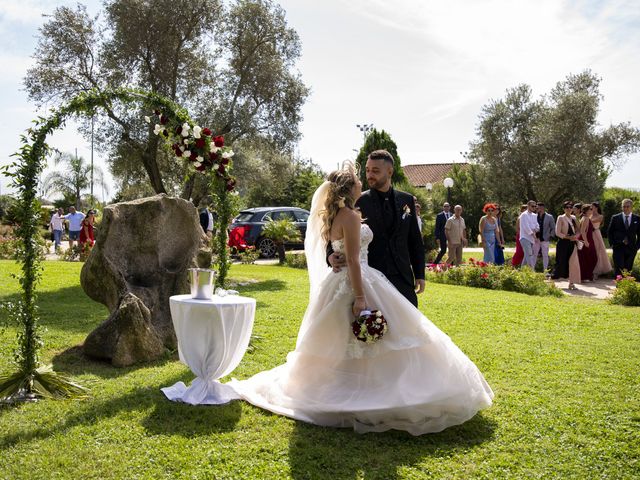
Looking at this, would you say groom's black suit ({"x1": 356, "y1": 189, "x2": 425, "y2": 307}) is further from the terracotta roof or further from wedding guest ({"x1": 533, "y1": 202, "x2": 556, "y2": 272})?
the terracotta roof

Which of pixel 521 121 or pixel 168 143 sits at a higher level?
pixel 521 121

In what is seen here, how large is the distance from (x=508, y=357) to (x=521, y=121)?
27.8 m

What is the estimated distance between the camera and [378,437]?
4.56m

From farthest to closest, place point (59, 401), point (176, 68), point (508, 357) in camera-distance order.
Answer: point (176, 68) < point (508, 357) < point (59, 401)

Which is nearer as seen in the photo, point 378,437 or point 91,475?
point 91,475

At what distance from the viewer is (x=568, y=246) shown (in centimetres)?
1548

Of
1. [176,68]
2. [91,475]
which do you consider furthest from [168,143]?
[176,68]

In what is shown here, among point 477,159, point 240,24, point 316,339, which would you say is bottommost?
point 316,339

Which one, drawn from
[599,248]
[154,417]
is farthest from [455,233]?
[154,417]

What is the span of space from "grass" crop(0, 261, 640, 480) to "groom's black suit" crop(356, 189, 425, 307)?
4.39 ft

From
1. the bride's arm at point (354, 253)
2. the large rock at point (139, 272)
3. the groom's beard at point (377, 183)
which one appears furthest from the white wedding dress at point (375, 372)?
the large rock at point (139, 272)

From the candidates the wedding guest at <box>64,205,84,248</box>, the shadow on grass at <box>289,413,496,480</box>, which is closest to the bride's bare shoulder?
the shadow on grass at <box>289,413,496,480</box>

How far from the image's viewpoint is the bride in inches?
183

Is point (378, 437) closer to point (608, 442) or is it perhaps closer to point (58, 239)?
point (608, 442)
